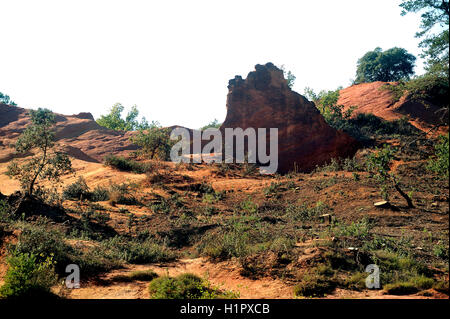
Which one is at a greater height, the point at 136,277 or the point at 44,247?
the point at 44,247

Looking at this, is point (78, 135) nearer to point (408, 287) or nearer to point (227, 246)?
point (227, 246)

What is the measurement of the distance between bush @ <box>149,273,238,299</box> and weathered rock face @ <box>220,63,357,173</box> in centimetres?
1683

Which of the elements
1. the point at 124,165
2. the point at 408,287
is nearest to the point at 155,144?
the point at 124,165

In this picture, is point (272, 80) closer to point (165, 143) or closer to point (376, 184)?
point (165, 143)

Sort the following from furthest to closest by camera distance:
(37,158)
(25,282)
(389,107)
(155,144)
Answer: (389,107) → (155,144) → (37,158) → (25,282)

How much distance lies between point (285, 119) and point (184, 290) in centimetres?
1982

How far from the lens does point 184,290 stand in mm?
5000

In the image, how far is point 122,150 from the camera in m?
32.4

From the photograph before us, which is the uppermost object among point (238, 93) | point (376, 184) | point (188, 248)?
point (238, 93)

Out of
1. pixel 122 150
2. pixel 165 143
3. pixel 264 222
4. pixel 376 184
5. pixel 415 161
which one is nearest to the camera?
pixel 264 222

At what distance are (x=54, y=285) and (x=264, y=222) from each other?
6.06m

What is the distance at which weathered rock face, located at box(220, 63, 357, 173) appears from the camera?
22.4 m

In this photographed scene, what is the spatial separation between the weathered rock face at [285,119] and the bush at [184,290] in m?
16.8
